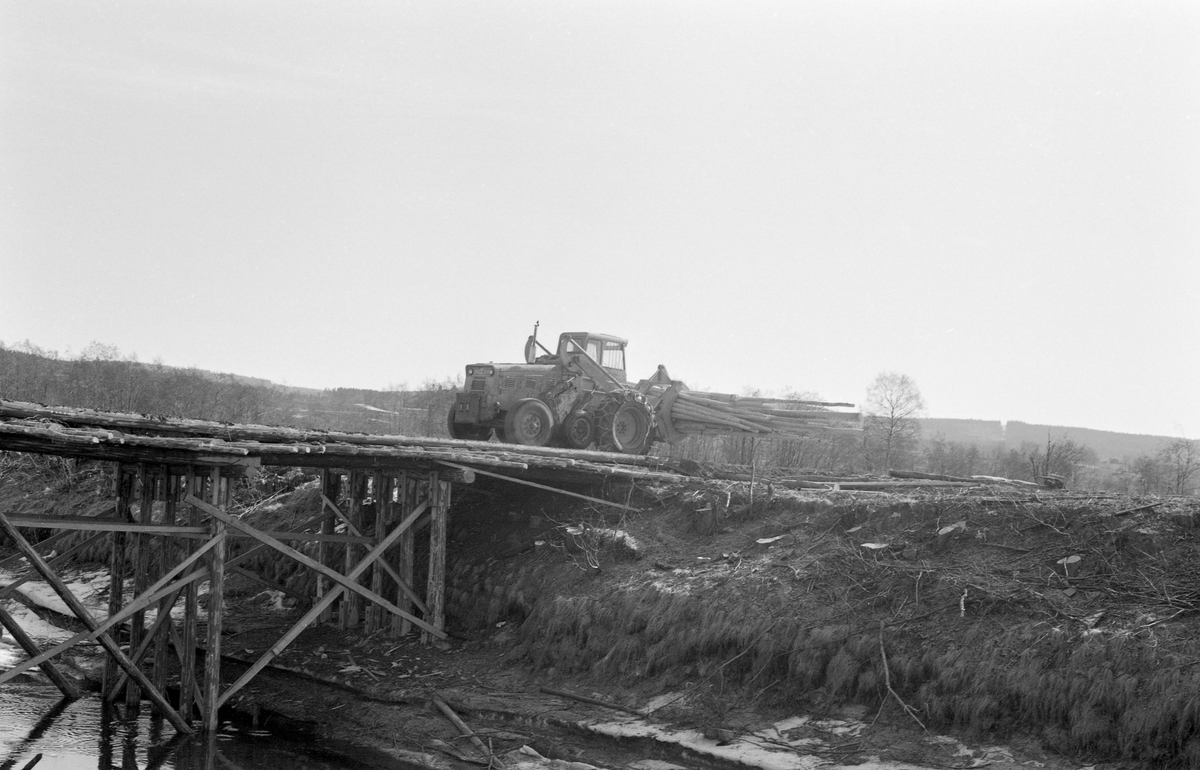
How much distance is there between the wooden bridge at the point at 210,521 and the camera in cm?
1229

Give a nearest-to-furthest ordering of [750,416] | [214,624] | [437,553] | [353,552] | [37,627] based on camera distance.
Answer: [214,624]
[437,553]
[353,552]
[37,627]
[750,416]

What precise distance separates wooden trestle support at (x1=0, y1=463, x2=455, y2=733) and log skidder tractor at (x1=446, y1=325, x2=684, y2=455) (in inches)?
107

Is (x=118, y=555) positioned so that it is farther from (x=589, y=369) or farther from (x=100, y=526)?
(x=589, y=369)

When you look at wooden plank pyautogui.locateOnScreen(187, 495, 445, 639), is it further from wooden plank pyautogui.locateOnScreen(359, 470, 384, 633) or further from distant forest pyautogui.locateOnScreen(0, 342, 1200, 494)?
distant forest pyautogui.locateOnScreen(0, 342, 1200, 494)

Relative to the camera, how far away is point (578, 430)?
21750 millimetres

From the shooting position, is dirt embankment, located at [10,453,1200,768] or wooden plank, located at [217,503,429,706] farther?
wooden plank, located at [217,503,429,706]

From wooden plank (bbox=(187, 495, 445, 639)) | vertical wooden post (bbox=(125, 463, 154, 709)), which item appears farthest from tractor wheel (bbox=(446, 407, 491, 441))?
vertical wooden post (bbox=(125, 463, 154, 709))

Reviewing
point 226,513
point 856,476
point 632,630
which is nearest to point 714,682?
point 632,630

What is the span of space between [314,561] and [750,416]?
1077 cm

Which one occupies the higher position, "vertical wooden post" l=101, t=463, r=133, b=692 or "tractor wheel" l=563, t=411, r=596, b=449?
"tractor wheel" l=563, t=411, r=596, b=449

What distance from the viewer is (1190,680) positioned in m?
10.7

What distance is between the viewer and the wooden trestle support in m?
12.7

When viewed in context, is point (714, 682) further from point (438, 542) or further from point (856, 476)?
point (856, 476)

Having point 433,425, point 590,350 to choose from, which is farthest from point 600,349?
point 433,425
